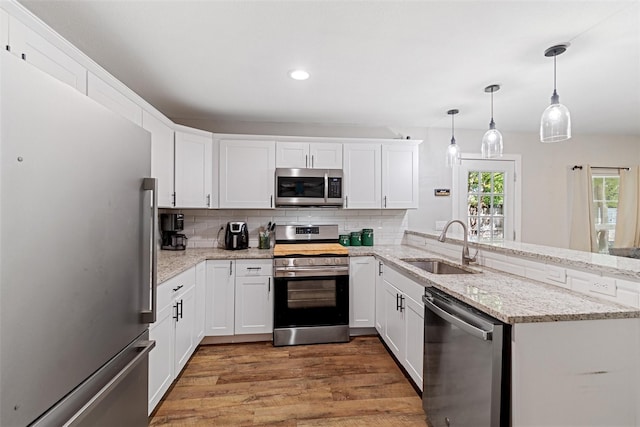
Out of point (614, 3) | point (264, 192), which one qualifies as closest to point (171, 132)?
point (264, 192)

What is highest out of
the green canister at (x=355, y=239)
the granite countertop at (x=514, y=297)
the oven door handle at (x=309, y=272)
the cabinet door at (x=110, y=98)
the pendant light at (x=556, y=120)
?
the cabinet door at (x=110, y=98)

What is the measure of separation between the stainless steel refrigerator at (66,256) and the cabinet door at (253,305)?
1.67 m

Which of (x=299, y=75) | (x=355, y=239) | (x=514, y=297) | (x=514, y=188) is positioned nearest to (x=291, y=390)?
(x=514, y=297)

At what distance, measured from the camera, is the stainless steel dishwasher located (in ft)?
4.08

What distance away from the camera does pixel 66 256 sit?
2.83 feet

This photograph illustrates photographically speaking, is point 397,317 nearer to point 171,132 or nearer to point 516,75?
point 516,75

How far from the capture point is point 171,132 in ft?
9.42

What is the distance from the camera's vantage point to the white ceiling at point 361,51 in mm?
1570

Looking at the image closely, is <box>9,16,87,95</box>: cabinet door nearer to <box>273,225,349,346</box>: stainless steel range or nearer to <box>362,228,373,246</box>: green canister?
<box>273,225,349,346</box>: stainless steel range

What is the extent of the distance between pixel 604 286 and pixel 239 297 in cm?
264

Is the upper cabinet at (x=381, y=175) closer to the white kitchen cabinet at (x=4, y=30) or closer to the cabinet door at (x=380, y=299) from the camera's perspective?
the cabinet door at (x=380, y=299)

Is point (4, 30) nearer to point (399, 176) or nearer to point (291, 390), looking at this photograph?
point (291, 390)

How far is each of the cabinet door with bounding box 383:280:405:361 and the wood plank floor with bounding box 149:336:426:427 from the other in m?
0.16

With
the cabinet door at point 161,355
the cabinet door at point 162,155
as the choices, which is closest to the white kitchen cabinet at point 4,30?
the cabinet door at point 162,155
